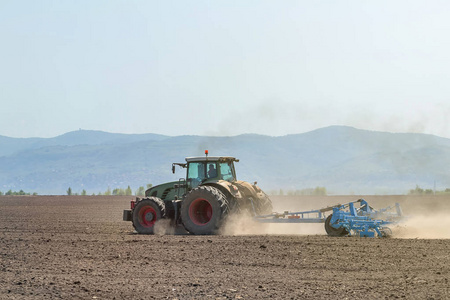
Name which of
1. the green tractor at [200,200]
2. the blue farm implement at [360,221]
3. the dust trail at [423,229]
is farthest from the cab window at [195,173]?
the dust trail at [423,229]

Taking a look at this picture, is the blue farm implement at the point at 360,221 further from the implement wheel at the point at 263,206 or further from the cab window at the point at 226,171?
the cab window at the point at 226,171

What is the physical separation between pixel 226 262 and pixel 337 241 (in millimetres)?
4057

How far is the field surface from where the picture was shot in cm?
1112

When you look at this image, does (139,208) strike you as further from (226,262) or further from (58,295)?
(58,295)

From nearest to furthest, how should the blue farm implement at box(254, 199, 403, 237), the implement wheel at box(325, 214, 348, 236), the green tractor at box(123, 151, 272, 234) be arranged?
the blue farm implement at box(254, 199, 403, 237), the implement wheel at box(325, 214, 348, 236), the green tractor at box(123, 151, 272, 234)

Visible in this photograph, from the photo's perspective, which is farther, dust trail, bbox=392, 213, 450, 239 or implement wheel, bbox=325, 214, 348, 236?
dust trail, bbox=392, 213, 450, 239

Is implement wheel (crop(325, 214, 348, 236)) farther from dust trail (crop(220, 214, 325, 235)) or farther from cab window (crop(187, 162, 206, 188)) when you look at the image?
cab window (crop(187, 162, 206, 188))

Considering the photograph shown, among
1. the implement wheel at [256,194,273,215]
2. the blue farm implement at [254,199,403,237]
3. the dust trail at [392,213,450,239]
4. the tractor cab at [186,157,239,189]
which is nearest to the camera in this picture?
the blue farm implement at [254,199,403,237]

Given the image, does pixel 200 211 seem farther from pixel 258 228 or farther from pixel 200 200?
pixel 258 228

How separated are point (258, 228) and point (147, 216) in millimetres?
3442

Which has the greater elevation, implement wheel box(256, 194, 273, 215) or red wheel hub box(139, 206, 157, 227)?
implement wheel box(256, 194, 273, 215)

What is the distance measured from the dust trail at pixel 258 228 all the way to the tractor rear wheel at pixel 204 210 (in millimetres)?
Result: 364

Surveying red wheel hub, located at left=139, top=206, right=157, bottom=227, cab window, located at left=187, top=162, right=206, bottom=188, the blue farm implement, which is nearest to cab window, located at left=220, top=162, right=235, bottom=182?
cab window, located at left=187, top=162, right=206, bottom=188

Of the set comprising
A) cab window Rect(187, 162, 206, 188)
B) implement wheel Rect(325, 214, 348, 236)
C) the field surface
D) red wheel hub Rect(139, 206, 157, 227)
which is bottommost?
the field surface
